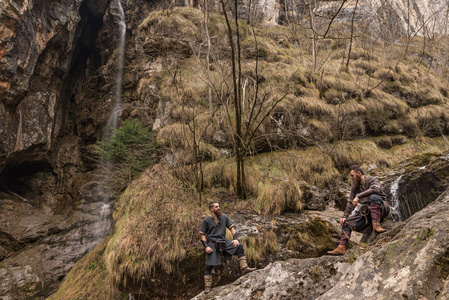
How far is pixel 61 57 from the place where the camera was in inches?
462

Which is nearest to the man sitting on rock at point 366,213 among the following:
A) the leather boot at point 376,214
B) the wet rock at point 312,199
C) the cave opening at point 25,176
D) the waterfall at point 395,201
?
the leather boot at point 376,214

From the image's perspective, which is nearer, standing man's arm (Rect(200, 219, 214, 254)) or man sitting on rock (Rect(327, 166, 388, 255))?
man sitting on rock (Rect(327, 166, 388, 255))

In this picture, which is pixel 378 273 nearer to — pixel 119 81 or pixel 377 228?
pixel 377 228

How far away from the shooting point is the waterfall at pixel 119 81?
11.5 metres

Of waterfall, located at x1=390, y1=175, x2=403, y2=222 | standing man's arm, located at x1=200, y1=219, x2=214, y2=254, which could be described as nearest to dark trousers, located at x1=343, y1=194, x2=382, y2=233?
standing man's arm, located at x1=200, y1=219, x2=214, y2=254

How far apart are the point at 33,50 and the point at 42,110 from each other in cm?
276

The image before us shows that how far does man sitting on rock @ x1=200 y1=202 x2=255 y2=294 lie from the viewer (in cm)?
359

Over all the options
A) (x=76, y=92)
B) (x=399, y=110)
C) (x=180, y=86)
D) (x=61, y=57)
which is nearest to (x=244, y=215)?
(x=180, y=86)

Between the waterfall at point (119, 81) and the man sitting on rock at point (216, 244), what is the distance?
767 cm

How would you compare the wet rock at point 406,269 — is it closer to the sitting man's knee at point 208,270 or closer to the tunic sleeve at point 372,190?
the tunic sleeve at point 372,190

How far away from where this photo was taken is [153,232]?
180 inches

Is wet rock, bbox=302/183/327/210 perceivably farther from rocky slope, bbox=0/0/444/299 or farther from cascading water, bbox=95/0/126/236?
cascading water, bbox=95/0/126/236

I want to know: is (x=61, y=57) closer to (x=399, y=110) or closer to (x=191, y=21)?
(x=191, y=21)

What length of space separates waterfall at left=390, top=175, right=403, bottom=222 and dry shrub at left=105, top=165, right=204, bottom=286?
429 cm
